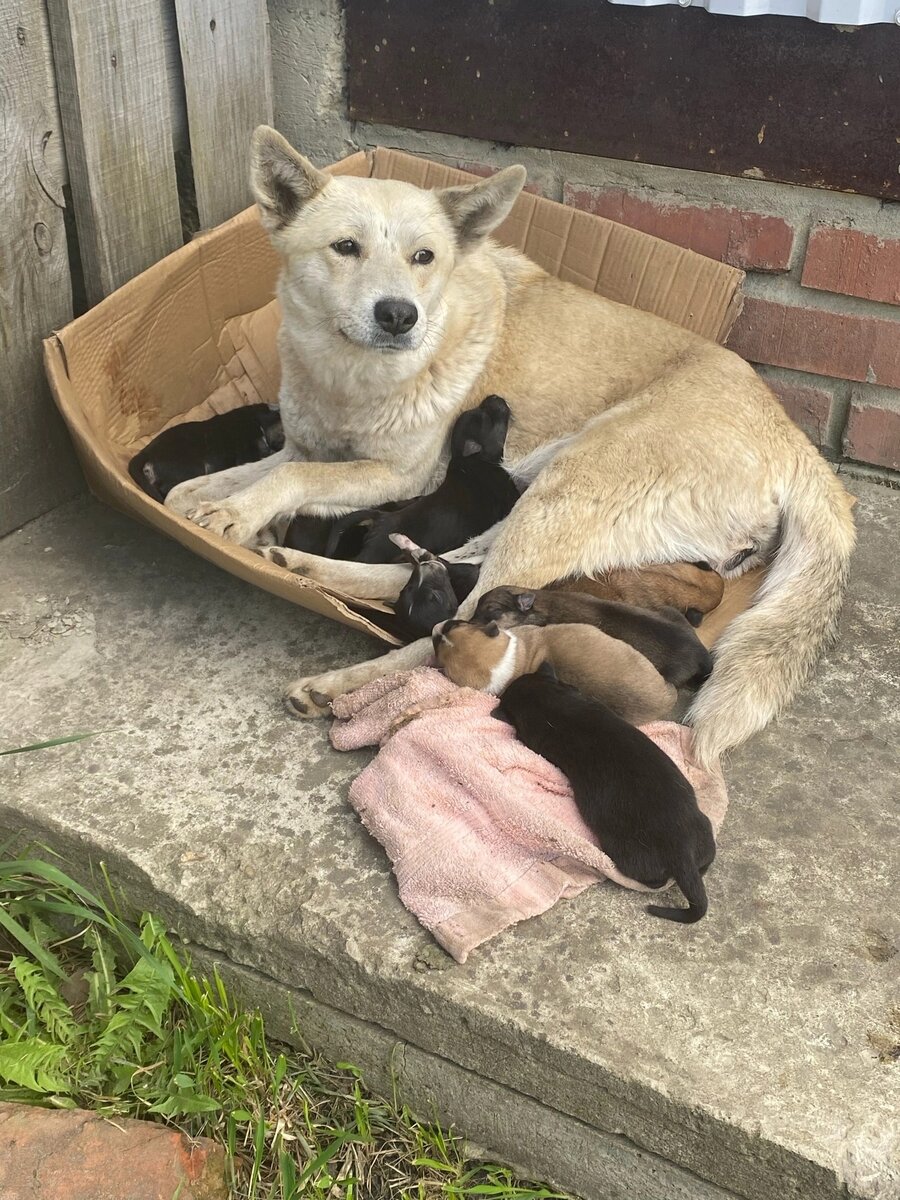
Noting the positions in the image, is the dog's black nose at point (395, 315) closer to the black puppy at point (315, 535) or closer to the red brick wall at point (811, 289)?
the black puppy at point (315, 535)

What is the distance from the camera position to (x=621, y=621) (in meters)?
2.76

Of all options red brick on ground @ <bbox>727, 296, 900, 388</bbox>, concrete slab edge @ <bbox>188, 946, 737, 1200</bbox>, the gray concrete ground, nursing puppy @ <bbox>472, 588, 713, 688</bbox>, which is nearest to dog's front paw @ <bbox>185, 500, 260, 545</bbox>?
the gray concrete ground

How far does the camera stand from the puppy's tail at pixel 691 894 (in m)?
2.03

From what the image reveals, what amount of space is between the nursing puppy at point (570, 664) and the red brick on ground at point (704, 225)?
162cm

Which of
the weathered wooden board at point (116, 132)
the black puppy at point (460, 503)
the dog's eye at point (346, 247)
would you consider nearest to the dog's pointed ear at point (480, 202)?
the dog's eye at point (346, 247)

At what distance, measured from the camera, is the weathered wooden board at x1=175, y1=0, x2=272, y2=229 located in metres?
3.55

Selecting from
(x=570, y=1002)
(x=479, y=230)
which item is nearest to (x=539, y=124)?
(x=479, y=230)

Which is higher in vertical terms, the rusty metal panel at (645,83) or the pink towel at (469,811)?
the rusty metal panel at (645,83)

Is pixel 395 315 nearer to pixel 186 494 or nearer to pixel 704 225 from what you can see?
pixel 186 494

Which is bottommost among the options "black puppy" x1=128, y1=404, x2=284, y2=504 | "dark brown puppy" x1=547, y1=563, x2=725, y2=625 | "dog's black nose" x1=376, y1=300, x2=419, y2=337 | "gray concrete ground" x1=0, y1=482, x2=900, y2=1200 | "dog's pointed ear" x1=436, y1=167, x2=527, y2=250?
"gray concrete ground" x1=0, y1=482, x2=900, y2=1200

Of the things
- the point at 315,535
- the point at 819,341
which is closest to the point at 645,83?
the point at 819,341

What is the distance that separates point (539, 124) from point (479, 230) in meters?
0.73

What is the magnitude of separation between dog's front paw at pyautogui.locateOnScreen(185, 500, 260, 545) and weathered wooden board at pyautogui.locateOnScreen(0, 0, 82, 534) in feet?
1.97

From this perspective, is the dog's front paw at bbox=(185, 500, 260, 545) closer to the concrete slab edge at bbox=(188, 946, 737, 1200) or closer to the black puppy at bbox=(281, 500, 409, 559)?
the black puppy at bbox=(281, 500, 409, 559)
